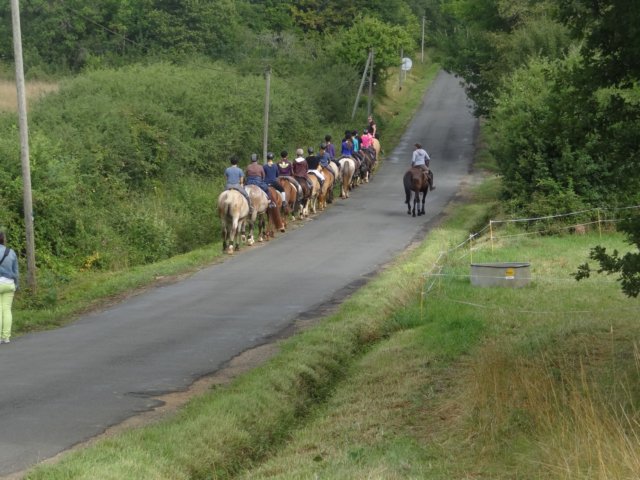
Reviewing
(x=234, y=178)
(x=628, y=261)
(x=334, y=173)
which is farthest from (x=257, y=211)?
(x=628, y=261)

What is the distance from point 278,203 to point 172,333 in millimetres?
13269

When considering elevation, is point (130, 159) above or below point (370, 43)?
below

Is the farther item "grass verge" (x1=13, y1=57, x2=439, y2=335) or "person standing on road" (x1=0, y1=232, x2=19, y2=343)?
"grass verge" (x1=13, y1=57, x2=439, y2=335)

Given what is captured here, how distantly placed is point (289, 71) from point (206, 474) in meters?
56.1

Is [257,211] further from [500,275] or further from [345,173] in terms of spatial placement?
[345,173]

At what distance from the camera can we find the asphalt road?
12.3 meters

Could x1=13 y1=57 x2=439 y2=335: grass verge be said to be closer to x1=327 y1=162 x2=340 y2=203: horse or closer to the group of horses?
the group of horses

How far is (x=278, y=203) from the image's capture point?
1220 inches

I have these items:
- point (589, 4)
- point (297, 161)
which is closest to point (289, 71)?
point (297, 161)

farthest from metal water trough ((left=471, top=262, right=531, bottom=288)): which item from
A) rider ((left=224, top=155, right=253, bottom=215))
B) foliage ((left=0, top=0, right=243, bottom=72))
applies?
foliage ((left=0, top=0, right=243, bottom=72))

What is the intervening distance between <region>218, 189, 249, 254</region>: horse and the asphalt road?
53 centimetres

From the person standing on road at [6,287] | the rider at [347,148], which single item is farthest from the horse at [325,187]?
the person standing on road at [6,287]

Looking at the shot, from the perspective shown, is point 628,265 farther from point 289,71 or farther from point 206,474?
point 289,71

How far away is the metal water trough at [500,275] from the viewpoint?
68.5 feet
